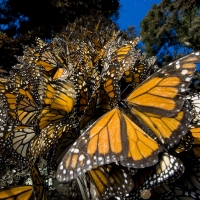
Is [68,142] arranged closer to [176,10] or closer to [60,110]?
[60,110]

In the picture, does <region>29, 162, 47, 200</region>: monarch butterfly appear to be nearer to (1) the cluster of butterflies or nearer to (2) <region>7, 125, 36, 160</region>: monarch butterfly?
(1) the cluster of butterflies

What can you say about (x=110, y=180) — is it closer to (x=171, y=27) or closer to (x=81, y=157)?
(x=81, y=157)

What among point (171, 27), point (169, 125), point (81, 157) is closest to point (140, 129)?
point (169, 125)

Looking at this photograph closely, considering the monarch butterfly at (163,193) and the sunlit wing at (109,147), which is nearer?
the sunlit wing at (109,147)


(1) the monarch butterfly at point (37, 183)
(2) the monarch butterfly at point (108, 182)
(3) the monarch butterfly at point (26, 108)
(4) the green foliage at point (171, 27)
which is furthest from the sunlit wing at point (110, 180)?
(4) the green foliage at point (171, 27)

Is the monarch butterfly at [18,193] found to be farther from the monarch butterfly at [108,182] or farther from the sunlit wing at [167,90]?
the sunlit wing at [167,90]

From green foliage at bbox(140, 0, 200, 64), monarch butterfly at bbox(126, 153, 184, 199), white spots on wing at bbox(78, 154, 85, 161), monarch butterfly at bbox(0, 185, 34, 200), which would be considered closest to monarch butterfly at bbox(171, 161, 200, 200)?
monarch butterfly at bbox(126, 153, 184, 199)

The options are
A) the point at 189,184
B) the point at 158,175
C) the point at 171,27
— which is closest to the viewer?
the point at 158,175

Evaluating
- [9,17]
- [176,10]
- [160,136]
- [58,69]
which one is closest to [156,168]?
[160,136]

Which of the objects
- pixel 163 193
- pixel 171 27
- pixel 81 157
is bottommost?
pixel 163 193
